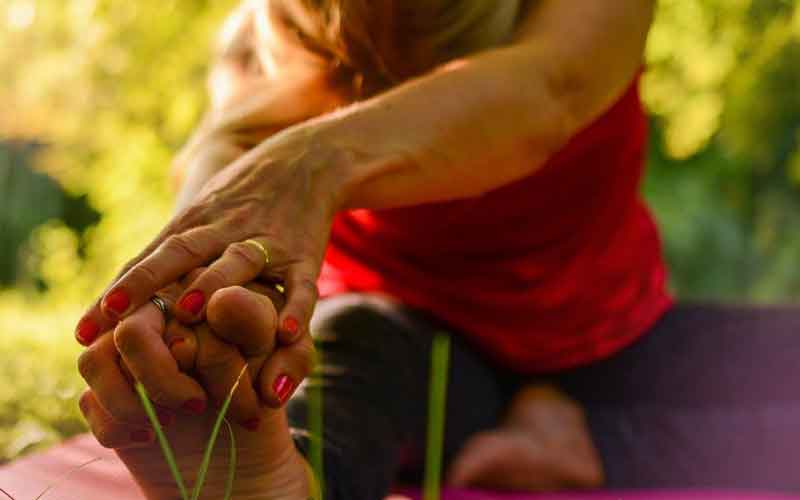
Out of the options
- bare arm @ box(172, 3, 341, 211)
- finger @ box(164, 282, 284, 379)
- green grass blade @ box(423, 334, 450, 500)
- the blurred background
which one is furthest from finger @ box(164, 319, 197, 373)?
the blurred background

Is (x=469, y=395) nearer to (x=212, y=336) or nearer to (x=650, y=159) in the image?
(x=212, y=336)

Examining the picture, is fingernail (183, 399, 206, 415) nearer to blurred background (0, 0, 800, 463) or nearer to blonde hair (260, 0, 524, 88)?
blonde hair (260, 0, 524, 88)

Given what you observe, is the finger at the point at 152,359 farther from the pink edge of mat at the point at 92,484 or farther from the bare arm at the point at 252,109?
the bare arm at the point at 252,109

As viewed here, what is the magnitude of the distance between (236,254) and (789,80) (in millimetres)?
4416

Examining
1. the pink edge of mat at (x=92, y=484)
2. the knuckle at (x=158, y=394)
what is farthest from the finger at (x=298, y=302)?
the pink edge of mat at (x=92, y=484)

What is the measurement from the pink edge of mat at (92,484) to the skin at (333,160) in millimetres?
145

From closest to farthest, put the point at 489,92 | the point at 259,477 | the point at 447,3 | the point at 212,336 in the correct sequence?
the point at 212,336
the point at 259,477
the point at 489,92
the point at 447,3

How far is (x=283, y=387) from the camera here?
3.23ft

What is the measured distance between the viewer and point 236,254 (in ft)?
3.33

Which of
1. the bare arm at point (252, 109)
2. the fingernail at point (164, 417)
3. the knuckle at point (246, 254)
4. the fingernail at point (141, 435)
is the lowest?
the bare arm at point (252, 109)

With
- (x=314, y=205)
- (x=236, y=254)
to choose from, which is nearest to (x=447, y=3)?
(x=314, y=205)

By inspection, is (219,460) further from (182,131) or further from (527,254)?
(182,131)

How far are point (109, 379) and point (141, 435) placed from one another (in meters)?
0.06

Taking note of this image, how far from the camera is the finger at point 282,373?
0.97 m
